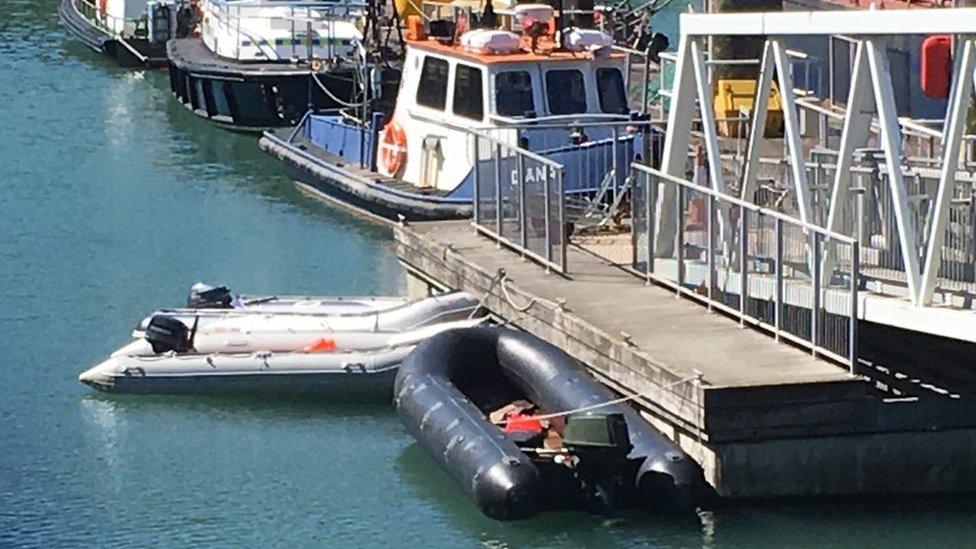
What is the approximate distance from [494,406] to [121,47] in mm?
→ 32847

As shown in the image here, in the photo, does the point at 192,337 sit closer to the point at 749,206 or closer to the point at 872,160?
the point at 749,206

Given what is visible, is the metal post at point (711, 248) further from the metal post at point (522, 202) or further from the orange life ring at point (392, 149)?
the orange life ring at point (392, 149)

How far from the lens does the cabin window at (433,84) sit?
2989 cm

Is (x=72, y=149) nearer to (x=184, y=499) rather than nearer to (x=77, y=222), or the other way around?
(x=77, y=222)

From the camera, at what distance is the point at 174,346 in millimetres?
22312

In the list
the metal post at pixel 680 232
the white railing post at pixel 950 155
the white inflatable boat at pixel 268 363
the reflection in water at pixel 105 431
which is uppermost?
the white railing post at pixel 950 155

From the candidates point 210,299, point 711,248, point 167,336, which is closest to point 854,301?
point 711,248

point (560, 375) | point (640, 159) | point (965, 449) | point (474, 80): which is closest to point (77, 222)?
point (474, 80)

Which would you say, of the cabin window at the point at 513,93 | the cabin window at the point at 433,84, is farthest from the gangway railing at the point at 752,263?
the cabin window at the point at 433,84

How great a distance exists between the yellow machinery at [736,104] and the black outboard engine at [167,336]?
804cm

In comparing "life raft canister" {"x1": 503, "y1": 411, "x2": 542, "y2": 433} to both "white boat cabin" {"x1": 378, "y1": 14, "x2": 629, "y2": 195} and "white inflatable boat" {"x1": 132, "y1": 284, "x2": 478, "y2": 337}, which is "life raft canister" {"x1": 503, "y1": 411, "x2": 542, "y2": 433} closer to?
"white inflatable boat" {"x1": 132, "y1": 284, "x2": 478, "y2": 337}

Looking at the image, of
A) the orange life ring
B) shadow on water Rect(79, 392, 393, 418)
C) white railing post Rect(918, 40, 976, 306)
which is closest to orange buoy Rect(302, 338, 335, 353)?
shadow on water Rect(79, 392, 393, 418)

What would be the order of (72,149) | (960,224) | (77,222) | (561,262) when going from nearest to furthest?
(960,224)
(561,262)
(77,222)
(72,149)

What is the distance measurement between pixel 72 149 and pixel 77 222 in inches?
279
